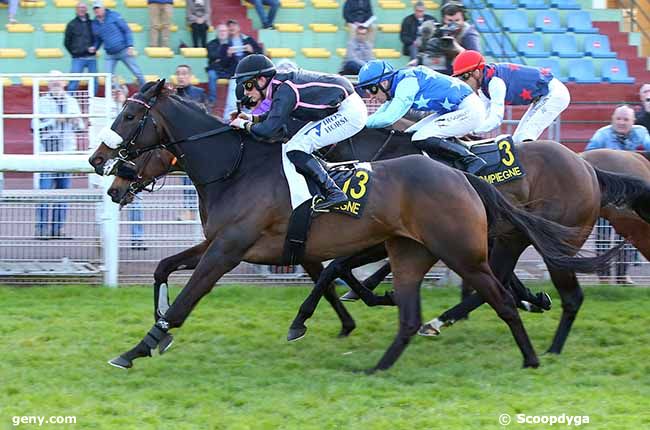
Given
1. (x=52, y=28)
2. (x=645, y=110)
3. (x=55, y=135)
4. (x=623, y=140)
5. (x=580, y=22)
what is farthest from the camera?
(x=580, y=22)

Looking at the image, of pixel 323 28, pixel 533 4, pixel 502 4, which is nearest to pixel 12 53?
pixel 323 28

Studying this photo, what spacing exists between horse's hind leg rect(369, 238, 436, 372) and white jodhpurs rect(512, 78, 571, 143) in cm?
194

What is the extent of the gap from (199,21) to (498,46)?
3.92 meters

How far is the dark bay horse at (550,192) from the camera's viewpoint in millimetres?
7238

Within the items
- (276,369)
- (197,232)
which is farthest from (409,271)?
(197,232)

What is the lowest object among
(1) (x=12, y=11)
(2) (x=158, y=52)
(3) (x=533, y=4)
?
(2) (x=158, y=52)

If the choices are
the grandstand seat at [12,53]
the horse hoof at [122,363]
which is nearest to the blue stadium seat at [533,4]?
the grandstand seat at [12,53]

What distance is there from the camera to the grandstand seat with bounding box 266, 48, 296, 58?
43.7 ft

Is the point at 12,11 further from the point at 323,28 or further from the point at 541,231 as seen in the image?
the point at 541,231

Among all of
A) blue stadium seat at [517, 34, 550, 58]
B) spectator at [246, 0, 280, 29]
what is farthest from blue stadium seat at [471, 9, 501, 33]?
spectator at [246, 0, 280, 29]

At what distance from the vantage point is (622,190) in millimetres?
7367

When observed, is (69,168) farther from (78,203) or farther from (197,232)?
(197,232)

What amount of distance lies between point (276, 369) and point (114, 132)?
1.87 m

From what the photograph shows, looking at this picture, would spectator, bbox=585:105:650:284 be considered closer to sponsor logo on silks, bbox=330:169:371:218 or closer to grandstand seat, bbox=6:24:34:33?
sponsor logo on silks, bbox=330:169:371:218
